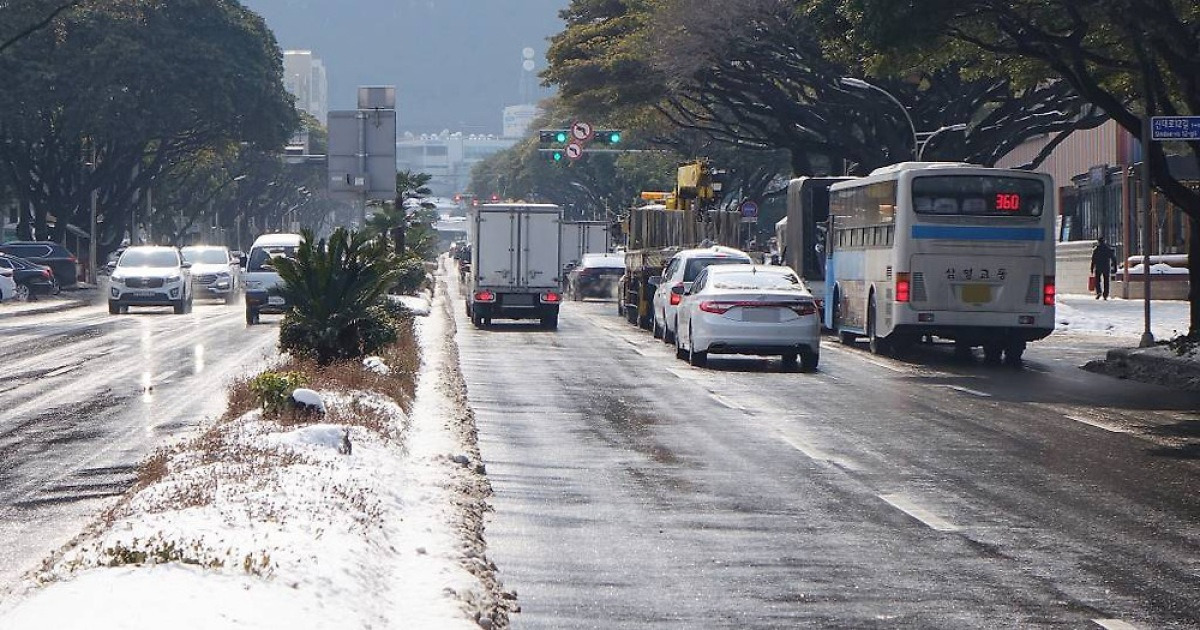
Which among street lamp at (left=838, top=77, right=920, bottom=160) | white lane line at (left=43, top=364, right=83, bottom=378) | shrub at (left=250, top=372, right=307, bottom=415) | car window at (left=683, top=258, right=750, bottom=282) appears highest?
street lamp at (left=838, top=77, right=920, bottom=160)

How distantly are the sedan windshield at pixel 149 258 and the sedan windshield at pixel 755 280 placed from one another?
24.3 metres

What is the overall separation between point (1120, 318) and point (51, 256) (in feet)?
126

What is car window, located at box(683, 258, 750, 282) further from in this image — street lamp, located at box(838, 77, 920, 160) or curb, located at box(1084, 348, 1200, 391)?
street lamp, located at box(838, 77, 920, 160)

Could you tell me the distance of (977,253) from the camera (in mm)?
28156

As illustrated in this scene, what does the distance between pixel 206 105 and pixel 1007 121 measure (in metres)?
34.0

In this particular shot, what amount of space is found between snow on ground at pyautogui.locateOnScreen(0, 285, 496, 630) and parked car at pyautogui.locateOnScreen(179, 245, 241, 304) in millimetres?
42544

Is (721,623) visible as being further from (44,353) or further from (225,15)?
(225,15)

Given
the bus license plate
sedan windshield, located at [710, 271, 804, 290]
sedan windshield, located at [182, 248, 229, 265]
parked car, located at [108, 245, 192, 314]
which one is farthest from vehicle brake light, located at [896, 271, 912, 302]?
sedan windshield, located at [182, 248, 229, 265]

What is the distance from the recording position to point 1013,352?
2919cm

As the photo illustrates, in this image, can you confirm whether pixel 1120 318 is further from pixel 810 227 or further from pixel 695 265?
pixel 695 265

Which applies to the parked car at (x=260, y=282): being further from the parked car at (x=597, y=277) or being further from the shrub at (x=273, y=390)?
the shrub at (x=273, y=390)

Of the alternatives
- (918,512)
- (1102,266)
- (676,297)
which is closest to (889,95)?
(1102,266)

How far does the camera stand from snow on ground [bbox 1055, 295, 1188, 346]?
125ft

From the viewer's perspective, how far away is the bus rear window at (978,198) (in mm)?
28219
